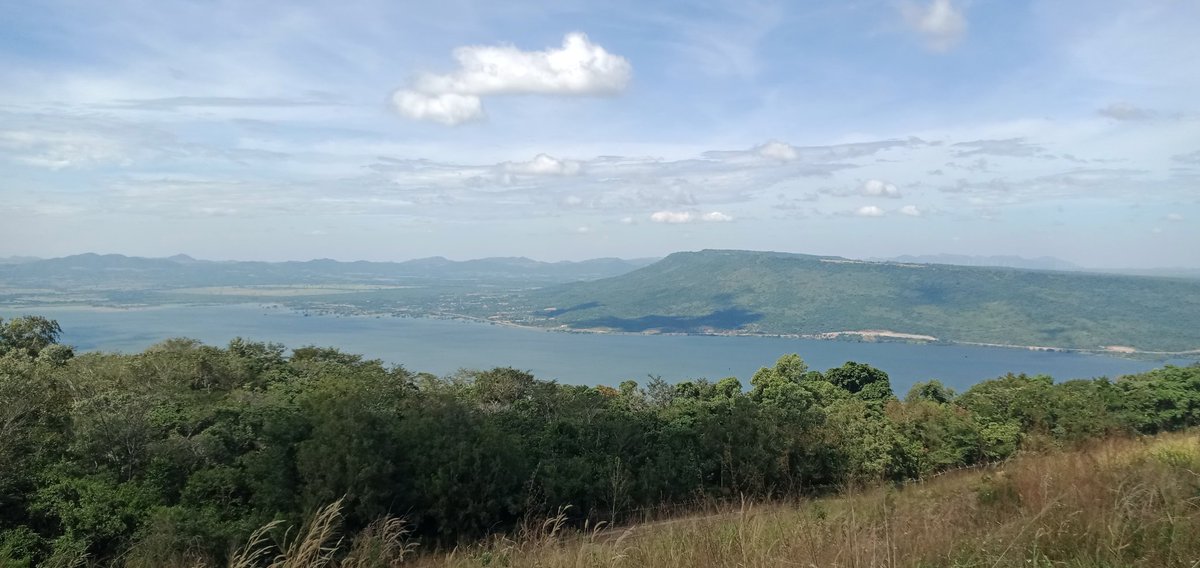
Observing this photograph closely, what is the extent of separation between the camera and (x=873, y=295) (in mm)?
150625

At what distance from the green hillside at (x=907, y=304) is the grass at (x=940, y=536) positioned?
133m

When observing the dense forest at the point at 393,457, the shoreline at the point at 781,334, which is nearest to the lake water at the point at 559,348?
the shoreline at the point at 781,334

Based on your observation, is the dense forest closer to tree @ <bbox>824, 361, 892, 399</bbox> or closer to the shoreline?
tree @ <bbox>824, 361, 892, 399</bbox>

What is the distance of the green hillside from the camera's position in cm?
12106

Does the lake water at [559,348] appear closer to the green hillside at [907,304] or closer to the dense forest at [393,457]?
the green hillside at [907,304]

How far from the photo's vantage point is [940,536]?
9.25 feet

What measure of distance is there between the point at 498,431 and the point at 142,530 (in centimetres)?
508

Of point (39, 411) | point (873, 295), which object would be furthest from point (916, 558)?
point (873, 295)

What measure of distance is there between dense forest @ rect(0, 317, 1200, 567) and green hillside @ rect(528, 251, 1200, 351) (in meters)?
123

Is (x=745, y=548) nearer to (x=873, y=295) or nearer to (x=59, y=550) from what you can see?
(x=59, y=550)

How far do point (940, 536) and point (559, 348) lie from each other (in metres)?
109

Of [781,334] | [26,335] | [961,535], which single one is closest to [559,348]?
[781,334]

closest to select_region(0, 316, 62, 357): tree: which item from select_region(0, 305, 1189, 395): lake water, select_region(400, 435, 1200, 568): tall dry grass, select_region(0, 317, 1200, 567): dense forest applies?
select_region(0, 317, 1200, 567): dense forest

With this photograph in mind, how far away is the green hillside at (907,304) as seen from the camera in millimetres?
121062
